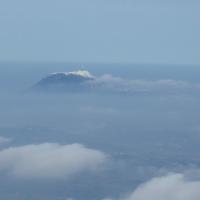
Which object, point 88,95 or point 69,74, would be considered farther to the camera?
point 69,74

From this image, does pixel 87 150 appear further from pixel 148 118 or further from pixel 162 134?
pixel 148 118

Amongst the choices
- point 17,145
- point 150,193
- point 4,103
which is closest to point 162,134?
point 17,145

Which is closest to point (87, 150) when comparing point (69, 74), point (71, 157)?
point (71, 157)

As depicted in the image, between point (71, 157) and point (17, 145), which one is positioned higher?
point (17, 145)

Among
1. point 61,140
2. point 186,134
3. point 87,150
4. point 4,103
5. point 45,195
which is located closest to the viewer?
point 45,195

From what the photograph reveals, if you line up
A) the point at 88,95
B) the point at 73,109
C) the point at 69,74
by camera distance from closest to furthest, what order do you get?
the point at 73,109 → the point at 88,95 → the point at 69,74

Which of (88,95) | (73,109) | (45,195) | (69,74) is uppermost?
(69,74)
